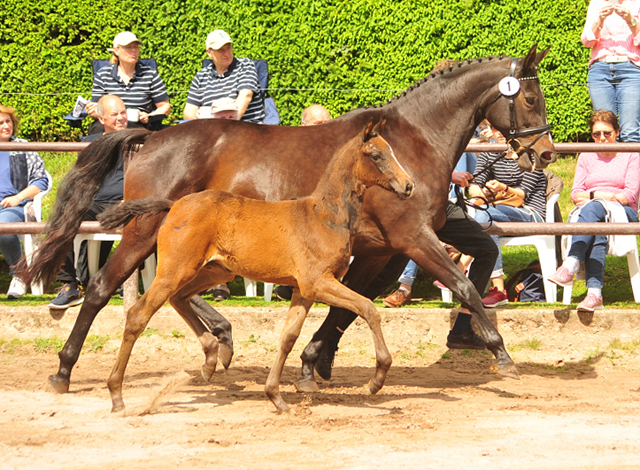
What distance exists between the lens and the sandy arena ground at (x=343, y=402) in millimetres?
3975

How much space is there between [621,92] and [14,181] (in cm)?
577

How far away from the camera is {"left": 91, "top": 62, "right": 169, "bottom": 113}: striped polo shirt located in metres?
7.76

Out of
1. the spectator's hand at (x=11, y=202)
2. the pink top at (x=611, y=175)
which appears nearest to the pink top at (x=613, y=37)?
the pink top at (x=611, y=175)

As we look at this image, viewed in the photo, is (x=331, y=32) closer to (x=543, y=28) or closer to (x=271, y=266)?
(x=543, y=28)

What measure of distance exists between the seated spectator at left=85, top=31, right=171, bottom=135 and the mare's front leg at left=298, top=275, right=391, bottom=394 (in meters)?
3.56

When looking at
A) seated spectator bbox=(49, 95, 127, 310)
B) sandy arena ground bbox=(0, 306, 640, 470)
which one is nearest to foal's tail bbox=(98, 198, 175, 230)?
sandy arena ground bbox=(0, 306, 640, 470)

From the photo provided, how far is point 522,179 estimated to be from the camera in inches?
298

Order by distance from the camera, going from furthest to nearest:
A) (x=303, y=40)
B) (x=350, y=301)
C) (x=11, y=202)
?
(x=303, y=40) < (x=11, y=202) < (x=350, y=301)

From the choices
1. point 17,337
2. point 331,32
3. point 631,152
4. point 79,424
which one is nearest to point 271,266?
point 79,424

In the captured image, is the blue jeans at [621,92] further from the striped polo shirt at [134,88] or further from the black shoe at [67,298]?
the black shoe at [67,298]

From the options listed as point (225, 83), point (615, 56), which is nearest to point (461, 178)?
point (225, 83)

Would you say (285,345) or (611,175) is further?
(611,175)

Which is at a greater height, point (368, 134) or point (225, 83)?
point (225, 83)

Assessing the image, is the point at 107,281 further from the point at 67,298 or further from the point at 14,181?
the point at 14,181
